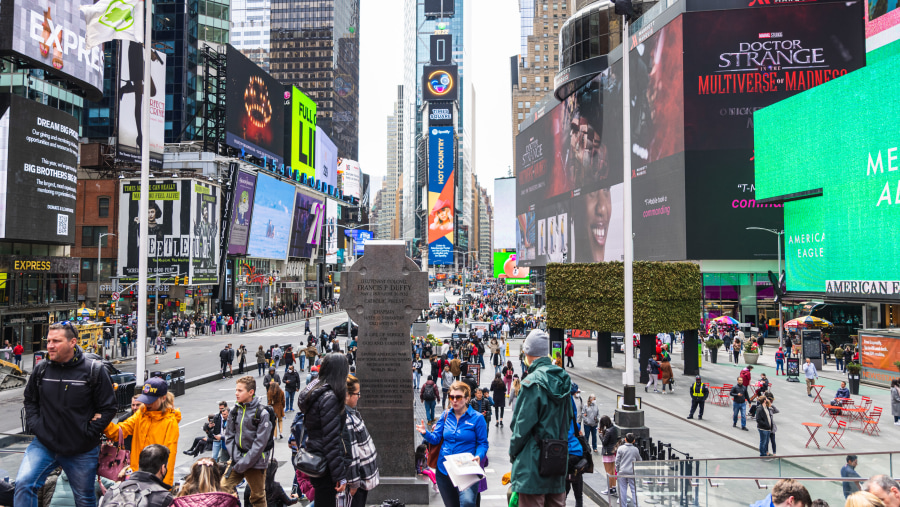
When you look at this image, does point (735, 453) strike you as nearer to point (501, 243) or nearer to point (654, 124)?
point (654, 124)

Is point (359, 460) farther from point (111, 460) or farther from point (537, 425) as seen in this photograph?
point (111, 460)

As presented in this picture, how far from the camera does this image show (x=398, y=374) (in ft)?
30.1

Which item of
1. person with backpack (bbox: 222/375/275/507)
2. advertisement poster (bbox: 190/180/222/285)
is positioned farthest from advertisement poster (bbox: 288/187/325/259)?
person with backpack (bbox: 222/375/275/507)

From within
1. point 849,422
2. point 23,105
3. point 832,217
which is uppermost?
point 23,105

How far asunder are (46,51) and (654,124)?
4713cm

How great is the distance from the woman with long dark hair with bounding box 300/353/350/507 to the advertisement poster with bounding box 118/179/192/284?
53.6m

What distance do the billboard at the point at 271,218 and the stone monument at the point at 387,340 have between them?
56738 mm

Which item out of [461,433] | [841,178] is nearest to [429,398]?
[461,433]

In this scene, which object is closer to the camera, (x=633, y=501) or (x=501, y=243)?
(x=633, y=501)

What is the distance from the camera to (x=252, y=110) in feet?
225

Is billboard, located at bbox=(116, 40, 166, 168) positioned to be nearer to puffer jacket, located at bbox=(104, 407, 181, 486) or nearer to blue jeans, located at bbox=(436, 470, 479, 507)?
puffer jacket, located at bbox=(104, 407, 181, 486)

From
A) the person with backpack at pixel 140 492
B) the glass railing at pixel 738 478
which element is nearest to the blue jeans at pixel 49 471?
the person with backpack at pixel 140 492

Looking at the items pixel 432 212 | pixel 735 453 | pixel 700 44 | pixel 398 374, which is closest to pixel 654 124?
pixel 700 44

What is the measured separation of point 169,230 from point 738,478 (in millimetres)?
55032
